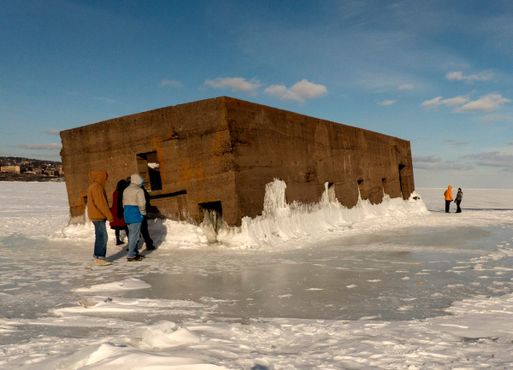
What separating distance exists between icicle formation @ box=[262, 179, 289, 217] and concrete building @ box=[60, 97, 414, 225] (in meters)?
0.15

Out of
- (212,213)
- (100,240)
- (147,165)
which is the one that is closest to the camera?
(100,240)

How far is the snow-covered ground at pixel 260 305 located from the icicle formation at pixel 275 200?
727 millimetres

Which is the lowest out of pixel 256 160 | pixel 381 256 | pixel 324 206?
pixel 381 256

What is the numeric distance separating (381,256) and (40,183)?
52209mm

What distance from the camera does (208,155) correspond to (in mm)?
9031

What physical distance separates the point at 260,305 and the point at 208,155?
5.38 m

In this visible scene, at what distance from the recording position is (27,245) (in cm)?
980

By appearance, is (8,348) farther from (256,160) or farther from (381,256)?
(256,160)

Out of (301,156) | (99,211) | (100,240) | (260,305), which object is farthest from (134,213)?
(301,156)

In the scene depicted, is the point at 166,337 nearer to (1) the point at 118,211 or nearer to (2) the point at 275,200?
(1) the point at 118,211

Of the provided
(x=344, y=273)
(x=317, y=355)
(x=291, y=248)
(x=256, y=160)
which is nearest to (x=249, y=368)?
(x=317, y=355)

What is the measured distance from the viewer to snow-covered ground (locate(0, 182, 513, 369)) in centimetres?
257

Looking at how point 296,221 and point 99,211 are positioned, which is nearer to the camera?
point 99,211

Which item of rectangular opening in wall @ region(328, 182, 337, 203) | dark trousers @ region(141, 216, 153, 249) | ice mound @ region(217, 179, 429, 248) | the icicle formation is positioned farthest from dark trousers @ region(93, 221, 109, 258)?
rectangular opening in wall @ region(328, 182, 337, 203)
